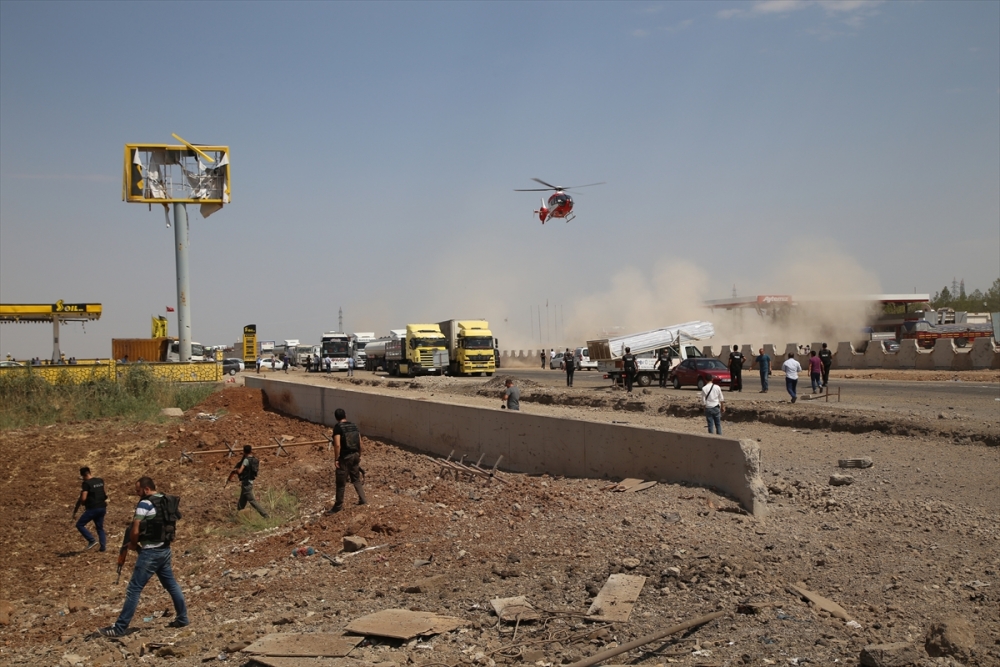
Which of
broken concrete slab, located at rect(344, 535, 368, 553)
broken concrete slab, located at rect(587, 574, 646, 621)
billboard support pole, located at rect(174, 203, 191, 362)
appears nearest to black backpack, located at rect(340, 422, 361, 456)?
broken concrete slab, located at rect(344, 535, 368, 553)

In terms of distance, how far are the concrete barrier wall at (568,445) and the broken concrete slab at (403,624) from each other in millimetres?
4895

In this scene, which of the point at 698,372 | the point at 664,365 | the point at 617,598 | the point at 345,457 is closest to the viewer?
the point at 617,598

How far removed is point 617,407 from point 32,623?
69.4 ft

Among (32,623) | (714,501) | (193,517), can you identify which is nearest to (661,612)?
(714,501)

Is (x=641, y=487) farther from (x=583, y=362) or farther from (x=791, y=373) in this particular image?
(x=583, y=362)

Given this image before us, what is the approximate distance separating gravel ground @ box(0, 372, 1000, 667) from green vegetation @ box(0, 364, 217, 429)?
454 inches

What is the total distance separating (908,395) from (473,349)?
30079 millimetres

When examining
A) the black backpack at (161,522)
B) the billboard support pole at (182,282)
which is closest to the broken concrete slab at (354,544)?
the black backpack at (161,522)

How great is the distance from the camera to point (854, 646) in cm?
714

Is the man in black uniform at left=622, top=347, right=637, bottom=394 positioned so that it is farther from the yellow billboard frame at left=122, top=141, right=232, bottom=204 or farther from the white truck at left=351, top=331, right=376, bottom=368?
the white truck at left=351, top=331, right=376, bottom=368

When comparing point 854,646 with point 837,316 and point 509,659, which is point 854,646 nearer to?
point 509,659

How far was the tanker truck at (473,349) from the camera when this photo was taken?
5478cm

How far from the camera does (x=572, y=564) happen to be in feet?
32.9

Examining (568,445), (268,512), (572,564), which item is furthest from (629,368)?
(572,564)
